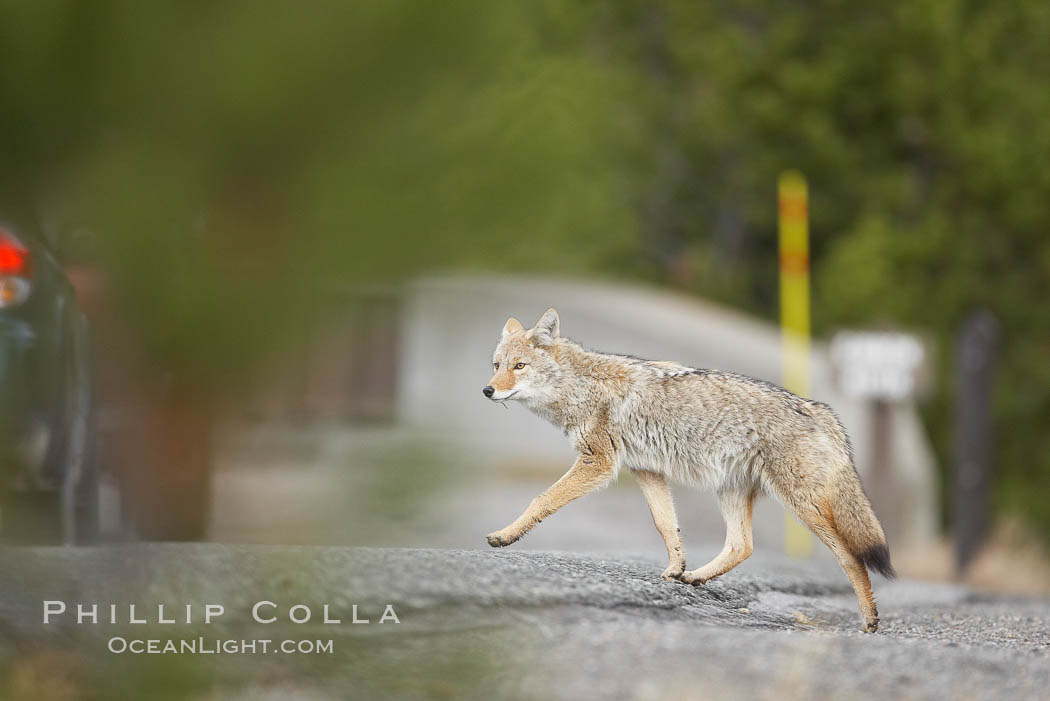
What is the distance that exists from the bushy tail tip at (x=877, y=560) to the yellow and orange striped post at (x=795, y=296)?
250mm

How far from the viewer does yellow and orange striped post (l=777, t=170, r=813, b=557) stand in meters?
9.18

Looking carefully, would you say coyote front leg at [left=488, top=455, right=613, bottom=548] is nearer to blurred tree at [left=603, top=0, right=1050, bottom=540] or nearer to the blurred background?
the blurred background

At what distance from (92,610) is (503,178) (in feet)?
3.24

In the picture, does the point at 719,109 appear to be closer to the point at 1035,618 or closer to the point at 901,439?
the point at 901,439

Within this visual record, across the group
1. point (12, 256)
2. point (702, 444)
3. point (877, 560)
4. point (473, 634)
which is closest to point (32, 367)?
point (12, 256)

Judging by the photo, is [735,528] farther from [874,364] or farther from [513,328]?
[874,364]

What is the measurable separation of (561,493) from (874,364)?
5974mm

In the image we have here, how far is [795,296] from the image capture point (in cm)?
2283

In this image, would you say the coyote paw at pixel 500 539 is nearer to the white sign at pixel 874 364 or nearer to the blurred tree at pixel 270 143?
the blurred tree at pixel 270 143

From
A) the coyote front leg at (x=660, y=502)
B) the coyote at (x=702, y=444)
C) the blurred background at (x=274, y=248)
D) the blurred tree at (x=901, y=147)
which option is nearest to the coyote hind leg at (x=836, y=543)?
the coyote at (x=702, y=444)

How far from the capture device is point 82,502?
7.20 ft

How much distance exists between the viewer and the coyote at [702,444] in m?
2.76

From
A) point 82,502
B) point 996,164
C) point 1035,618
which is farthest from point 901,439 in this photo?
point 996,164

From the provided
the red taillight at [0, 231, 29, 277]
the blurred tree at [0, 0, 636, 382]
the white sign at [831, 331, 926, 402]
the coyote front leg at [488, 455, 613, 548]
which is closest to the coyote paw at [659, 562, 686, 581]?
the coyote front leg at [488, 455, 613, 548]
